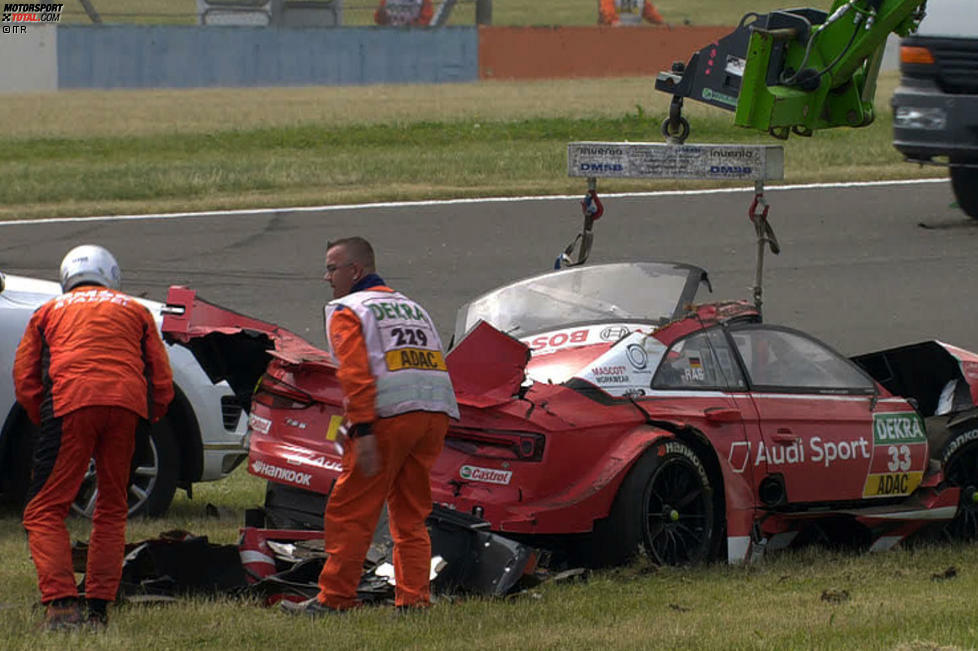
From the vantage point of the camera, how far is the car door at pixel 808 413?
7.82m

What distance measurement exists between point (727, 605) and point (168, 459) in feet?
11.0

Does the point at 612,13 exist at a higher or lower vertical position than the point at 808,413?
higher

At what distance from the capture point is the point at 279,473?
742 cm

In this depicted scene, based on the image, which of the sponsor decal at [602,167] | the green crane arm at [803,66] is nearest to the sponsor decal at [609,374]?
the sponsor decal at [602,167]

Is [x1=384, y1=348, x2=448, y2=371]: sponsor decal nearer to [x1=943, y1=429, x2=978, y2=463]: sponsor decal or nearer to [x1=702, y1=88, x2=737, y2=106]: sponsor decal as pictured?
[x1=943, y1=429, x2=978, y2=463]: sponsor decal

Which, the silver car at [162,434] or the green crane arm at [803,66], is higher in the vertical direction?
the green crane arm at [803,66]

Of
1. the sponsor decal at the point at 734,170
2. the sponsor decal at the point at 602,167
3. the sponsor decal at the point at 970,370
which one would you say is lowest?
the sponsor decal at the point at 970,370

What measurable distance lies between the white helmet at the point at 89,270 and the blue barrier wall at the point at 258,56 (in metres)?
34.9

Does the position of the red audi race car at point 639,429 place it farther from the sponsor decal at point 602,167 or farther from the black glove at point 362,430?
the sponsor decal at point 602,167

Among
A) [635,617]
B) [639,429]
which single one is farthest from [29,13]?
[635,617]

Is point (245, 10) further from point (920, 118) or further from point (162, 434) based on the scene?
point (162, 434)

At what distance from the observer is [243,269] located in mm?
15500

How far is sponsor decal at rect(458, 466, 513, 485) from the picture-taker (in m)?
7.16

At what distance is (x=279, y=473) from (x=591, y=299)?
2.03 metres
